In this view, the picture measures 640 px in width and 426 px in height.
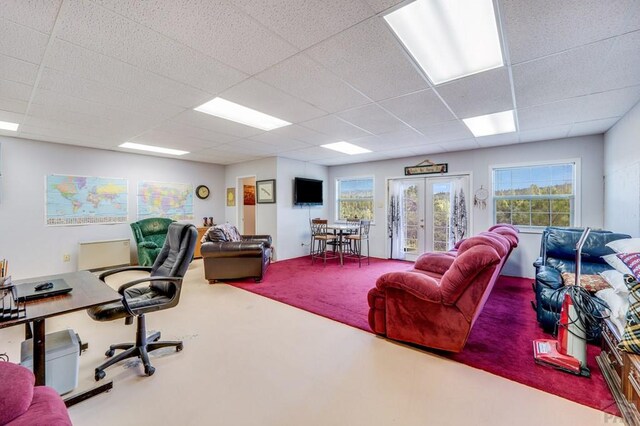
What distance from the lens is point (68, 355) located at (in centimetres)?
180

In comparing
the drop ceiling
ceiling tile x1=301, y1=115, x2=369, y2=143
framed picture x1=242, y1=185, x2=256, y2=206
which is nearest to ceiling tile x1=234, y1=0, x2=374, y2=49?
the drop ceiling

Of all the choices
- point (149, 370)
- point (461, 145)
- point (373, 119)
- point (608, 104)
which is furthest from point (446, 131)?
point (149, 370)

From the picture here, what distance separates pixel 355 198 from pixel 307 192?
1335 mm

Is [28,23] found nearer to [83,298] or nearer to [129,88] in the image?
[129,88]

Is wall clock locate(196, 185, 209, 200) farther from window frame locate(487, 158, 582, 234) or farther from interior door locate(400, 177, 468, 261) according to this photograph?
window frame locate(487, 158, 582, 234)

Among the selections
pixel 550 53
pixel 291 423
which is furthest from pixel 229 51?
pixel 291 423

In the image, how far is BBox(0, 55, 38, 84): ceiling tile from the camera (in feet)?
6.86

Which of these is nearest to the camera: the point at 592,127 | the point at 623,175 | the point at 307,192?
the point at 623,175

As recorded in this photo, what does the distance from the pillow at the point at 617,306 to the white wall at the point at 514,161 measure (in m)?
2.84

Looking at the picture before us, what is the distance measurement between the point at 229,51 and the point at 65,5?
2.95ft

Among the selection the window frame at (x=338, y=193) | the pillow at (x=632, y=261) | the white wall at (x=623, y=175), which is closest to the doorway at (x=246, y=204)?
the window frame at (x=338, y=193)

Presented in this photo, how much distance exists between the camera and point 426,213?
5953 mm

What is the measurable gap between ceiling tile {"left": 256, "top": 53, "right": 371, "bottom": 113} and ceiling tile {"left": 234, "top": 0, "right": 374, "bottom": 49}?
0.94 ft

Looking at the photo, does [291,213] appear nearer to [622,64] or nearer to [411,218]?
[411,218]
